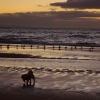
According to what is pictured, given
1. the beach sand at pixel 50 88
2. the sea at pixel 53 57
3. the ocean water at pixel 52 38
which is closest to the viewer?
the beach sand at pixel 50 88

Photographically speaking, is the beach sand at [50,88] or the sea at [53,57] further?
the sea at [53,57]

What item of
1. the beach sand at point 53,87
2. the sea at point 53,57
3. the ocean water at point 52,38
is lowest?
the ocean water at point 52,38

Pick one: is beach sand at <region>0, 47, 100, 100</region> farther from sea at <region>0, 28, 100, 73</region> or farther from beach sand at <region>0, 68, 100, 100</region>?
sea at <region>0, 28, 100, 73</region>

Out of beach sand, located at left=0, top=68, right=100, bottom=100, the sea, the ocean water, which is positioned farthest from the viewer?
the ocean water

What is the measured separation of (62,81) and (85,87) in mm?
1705

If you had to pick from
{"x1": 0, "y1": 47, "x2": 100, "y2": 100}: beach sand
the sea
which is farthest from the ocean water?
{"x1": 0, "y1": 47, "x2": 100, "y2": 100}: beach sand

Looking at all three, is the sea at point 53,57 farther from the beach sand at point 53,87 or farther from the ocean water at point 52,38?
the ocean water at point 52,38

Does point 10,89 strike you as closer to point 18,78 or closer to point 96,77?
point 18,78

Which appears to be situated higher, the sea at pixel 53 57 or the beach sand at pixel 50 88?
the beach sand at pixel 50 88

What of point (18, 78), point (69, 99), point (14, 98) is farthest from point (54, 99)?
point (18, 78)

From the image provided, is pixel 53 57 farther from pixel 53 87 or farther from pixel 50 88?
pixel 50 88

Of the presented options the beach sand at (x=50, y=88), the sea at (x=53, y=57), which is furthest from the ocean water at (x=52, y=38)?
the beach sand at (x=50, y=88)

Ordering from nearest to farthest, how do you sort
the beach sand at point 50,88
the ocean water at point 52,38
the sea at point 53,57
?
the beach sand at point 50,88 → the sea at point 53,57 → the ocean water at point 52,38

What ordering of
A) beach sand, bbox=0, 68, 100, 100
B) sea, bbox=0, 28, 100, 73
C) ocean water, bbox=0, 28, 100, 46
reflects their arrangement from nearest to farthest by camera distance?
beach sand, bbox=0, 68, 100, 100 → sea, bbox=0, 28, 100, 73 → ocean water, bbox=0, 28, 100, 46
